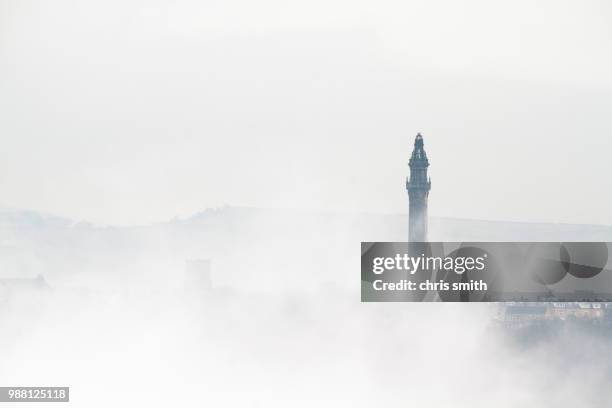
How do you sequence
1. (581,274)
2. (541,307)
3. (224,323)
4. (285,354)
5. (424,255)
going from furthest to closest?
(541,307) < (224,323) < (285,354) < (581,274) < (424,255)

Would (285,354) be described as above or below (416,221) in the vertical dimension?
below

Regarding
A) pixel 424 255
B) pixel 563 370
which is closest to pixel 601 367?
pixel 563 370

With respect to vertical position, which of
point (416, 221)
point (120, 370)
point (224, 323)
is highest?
point (416, 221)

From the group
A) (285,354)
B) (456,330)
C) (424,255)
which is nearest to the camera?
(424,255)

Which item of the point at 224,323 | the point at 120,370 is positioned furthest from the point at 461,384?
the point at 120,370

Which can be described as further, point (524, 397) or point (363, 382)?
point (524, 397)

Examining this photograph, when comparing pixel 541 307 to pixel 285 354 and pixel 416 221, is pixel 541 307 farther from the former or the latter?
pixel 285 354
